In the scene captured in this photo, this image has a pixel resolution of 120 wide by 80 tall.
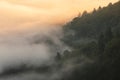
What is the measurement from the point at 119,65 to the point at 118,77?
18.3ft

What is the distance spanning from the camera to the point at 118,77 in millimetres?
197125

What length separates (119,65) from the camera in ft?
655
